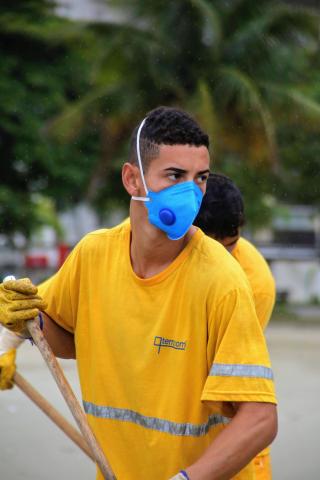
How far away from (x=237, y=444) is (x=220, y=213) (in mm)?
1354

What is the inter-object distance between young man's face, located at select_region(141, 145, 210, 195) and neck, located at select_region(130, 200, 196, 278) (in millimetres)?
101

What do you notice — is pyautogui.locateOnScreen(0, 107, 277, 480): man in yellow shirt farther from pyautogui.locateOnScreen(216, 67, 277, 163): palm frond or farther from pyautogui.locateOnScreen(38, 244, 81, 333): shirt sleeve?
pyautogui.locateOnScreen(216, 67, 277, 163): palm frond

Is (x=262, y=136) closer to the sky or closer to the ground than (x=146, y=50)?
closer to the ground

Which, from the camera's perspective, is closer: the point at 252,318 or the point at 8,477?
the point at 252,318

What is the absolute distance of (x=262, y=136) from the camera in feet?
44.8

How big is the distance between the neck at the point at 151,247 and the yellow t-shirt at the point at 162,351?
0.03 meters

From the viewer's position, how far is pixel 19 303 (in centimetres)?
243

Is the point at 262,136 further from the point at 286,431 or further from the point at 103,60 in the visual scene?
the point at 286,431

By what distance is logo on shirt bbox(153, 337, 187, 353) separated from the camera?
7.24 ft

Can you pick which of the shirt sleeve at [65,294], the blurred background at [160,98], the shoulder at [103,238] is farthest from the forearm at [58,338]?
the blurred background at [160,98]

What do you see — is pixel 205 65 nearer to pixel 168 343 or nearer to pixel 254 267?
pixel 254 267

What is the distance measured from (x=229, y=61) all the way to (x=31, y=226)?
4.40m

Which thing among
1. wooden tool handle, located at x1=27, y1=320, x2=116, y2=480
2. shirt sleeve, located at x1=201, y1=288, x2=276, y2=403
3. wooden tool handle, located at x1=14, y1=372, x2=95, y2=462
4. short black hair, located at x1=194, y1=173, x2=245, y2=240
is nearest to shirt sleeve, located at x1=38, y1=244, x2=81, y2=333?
wooden tool handle, located at x1=27, y1=320, x2=116, y2=480

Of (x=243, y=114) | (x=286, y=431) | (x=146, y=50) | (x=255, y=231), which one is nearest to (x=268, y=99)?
(x=243, y=114)
